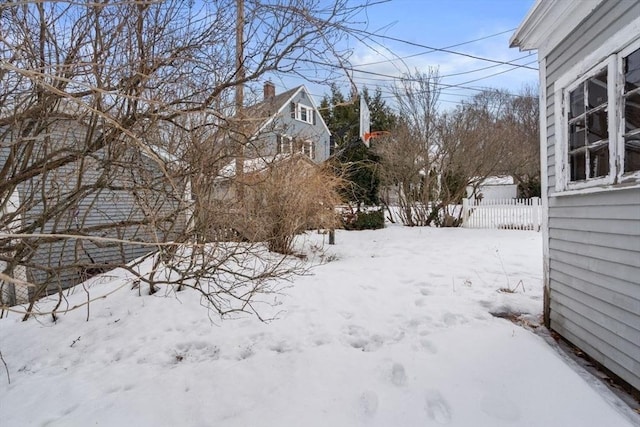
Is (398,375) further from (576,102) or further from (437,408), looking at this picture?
(576,102)

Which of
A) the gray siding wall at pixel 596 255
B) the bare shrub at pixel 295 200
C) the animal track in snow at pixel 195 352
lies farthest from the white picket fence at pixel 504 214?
the animal track in snow at pixel 195 352

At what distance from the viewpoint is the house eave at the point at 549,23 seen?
2.86 metres

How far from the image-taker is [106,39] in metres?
2.37

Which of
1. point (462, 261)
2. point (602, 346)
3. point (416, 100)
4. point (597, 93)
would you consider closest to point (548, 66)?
point (597, 93)

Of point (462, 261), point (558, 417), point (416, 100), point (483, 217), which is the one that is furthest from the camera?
point (416, 100)

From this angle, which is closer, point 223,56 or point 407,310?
point 223,56

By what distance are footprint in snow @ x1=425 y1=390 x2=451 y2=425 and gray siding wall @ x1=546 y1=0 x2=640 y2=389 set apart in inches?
49.1

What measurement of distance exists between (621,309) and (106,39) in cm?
381

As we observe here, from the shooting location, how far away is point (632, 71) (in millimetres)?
2408

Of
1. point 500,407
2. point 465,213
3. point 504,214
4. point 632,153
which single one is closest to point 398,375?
point 500,407

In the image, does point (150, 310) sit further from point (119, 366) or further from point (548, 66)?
point (548, 66)

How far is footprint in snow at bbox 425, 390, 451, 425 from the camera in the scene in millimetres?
2186

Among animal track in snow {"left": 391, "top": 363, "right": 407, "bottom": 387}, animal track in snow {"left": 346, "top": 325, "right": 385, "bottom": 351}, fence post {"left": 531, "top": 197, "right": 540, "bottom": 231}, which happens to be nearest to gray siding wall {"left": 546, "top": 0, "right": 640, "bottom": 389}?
animal track in snow {"left": 391, "top": 363, "right": 407, "bottom": 387}

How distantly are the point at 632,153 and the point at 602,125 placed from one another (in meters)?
0.42
